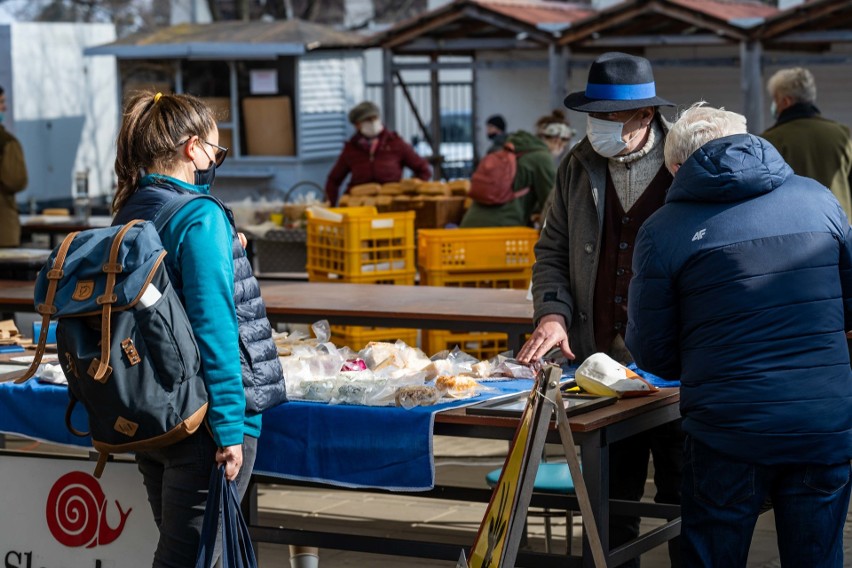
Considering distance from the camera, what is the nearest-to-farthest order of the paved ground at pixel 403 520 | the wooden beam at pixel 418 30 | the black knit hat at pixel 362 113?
the paved ground at pixel 403 520 → the black knit hat at pixel 362 113 → the wooden beam at pixel 418 30

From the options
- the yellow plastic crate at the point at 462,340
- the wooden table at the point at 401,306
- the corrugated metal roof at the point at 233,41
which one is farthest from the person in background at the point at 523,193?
the corrugated metal roof at the point at 233,41

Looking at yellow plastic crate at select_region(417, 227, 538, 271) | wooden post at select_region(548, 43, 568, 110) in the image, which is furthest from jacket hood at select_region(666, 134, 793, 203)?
wooden post at select_region(548, 43, 568, 110)

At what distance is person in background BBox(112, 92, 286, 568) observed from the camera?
3.53 meters

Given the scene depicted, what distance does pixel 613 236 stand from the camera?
451cm

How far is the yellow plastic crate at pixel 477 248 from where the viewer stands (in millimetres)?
7641

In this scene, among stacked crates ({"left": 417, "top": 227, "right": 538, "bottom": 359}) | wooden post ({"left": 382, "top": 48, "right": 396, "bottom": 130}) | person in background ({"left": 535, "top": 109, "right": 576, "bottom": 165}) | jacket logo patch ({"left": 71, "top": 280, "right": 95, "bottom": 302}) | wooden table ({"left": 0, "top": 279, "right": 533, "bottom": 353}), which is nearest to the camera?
jacket logo patch ({"left": 71, "top": 280, "right": 95, "bottom": 302})

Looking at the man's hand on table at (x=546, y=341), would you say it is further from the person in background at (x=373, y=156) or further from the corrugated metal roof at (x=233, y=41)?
the corrugated metal roof at (x=233, y=41)

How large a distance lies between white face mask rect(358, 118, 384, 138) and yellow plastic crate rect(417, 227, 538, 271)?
369 centimetres

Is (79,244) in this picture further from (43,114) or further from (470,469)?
(43,114)

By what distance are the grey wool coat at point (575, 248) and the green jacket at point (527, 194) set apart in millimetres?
4777

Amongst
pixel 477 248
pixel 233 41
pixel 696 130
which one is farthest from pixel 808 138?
pixel 233 41

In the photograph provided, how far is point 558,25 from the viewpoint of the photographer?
47.6ft

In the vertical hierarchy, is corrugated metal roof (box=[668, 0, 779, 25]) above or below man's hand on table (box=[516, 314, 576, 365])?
above

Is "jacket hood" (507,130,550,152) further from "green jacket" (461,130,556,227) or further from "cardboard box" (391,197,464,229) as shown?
"cardboard box" (391,197,464,229)
